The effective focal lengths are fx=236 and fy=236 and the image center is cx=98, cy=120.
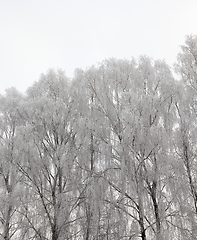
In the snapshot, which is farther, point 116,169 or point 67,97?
point 67,97

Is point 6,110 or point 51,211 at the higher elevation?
point 6,110

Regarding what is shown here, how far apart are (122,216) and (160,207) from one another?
3.55 feet

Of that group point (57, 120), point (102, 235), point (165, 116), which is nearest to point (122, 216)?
point (102, 235)

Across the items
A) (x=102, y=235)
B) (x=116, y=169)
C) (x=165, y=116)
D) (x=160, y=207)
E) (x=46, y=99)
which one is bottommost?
(x=102, y=235)

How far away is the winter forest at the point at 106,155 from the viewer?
257 inches

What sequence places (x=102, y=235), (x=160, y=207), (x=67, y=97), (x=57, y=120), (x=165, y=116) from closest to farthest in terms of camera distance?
(x=160, y=207)
(x=102, y=235)
(x=165, y=116)
(x=57, y=120)
(x=67, y=97)

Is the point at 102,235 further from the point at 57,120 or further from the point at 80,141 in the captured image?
the point at 57,120

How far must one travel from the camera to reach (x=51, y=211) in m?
7.70

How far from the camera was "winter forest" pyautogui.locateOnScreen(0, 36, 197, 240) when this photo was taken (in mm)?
6527

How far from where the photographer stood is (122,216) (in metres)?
6.58

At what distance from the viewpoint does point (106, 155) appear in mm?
6840

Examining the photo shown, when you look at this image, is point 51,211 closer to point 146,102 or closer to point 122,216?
point 122,216

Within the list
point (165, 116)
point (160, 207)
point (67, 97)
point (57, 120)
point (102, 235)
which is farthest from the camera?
point (67, 97)

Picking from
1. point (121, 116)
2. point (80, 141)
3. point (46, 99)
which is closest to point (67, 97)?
point (46, 99)
